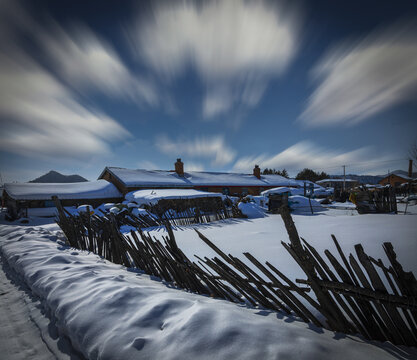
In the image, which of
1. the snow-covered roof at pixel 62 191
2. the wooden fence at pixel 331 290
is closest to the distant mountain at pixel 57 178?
the snow-covered roof at pixel 62 191

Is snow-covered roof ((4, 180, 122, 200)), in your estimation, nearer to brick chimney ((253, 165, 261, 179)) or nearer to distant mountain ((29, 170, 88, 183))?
brick chimney ((253, 165, 261, 179))

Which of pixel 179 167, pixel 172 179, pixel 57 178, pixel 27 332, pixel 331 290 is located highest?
pixel 57 178

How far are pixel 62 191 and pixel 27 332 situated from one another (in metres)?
20.7

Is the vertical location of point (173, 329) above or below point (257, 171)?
below

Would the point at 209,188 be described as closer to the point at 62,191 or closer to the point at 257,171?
the point at 257,171

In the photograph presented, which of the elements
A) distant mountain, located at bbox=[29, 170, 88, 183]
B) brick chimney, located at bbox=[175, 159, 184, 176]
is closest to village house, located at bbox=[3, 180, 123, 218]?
brick chimney, located at bbox=[175, 159, 184, 176]

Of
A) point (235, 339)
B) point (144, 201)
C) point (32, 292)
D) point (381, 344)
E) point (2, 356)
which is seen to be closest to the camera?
point (235, 339)

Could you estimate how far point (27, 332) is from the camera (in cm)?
211

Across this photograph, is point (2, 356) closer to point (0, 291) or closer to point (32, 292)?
point (32, 292)

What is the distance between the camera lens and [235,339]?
4.64 ft

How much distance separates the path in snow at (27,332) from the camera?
5.83 ft

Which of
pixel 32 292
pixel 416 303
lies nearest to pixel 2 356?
pixel 32 292

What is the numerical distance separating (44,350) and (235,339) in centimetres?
186

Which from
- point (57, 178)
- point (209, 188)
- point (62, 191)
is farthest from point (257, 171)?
point (57, 178)
